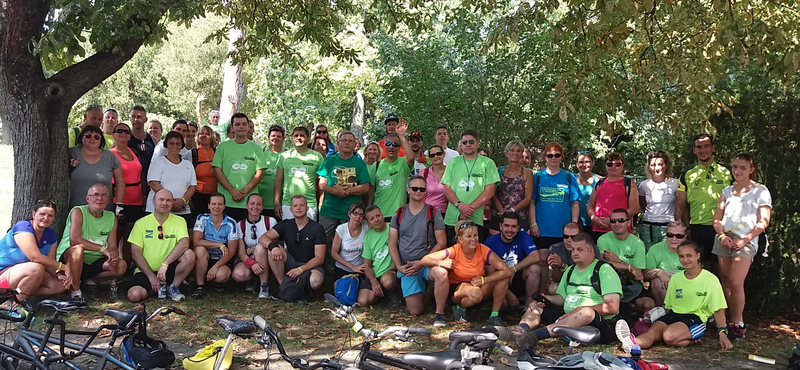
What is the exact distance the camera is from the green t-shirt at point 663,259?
23.2ft

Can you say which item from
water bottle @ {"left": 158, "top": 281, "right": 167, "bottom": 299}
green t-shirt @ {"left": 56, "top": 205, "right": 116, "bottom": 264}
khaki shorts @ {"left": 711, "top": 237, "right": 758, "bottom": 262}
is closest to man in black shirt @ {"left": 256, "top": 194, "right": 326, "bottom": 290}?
water bottle @ {"left": 158, "top": 281, "right": 167, "bottom": 299}

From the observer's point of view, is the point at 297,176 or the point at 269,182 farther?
the point at 269,182

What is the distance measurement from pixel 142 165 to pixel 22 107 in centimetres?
151

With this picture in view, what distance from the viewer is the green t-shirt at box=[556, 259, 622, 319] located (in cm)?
639

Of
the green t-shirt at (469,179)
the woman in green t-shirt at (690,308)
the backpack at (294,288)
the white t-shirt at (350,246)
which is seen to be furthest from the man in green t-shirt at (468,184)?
the woman in green t-shirt at (690,308)

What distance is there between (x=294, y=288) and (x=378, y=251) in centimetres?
109

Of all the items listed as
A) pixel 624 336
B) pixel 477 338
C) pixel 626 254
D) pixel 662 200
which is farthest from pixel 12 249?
pixel 662 200

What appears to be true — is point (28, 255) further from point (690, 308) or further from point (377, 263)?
point (690, 308)

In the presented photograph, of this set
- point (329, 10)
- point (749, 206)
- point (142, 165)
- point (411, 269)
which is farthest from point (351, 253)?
point (749, 206)

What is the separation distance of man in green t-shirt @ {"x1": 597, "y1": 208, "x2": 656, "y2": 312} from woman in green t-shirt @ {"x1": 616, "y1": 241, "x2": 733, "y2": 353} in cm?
51

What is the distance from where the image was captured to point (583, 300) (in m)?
6.51

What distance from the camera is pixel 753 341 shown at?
6.85 m

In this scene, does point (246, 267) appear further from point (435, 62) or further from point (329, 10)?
point (435, 62)

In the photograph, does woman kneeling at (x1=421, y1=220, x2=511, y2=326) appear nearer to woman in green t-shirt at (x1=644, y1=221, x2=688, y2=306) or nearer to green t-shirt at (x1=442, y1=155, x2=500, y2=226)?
green t-shirt at (x1=442, y1=155, x2=500, y2=226)
